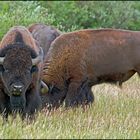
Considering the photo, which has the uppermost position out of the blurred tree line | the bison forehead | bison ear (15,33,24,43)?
bison ear (15,33,24,43)

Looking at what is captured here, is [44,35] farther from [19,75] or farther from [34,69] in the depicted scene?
[19,75]

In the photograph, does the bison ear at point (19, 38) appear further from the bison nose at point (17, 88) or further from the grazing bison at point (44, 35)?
the grazing bison at point (44, 35)

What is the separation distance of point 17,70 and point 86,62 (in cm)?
288

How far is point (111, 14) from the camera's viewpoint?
29297 mm

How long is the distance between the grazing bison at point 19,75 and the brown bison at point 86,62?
1651 mm

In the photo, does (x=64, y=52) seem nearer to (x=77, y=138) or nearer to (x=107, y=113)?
(x=107, y=113)

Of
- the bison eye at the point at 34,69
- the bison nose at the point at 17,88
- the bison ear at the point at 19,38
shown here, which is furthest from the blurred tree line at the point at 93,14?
the bison nose at the point at 17,88

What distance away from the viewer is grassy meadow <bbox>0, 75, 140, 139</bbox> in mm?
8734

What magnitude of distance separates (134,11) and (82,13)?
2.99m

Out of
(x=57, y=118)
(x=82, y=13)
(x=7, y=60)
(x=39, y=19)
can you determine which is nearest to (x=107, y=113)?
(x=57, y=118)

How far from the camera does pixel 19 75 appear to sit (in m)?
9.95

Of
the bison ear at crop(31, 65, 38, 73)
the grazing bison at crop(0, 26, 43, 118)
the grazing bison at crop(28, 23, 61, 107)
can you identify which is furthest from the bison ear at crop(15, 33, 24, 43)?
the grazing bison at crop(28, 23, 61, 107)

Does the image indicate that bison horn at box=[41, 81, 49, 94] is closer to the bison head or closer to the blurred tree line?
the bison head

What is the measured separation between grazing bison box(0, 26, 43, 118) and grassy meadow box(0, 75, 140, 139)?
1.19 ft
